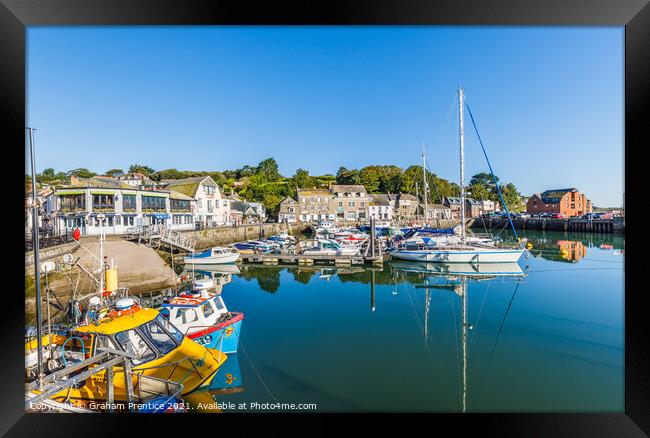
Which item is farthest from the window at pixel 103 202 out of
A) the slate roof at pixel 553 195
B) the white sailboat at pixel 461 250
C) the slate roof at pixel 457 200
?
the slate roof at pixel 553 195

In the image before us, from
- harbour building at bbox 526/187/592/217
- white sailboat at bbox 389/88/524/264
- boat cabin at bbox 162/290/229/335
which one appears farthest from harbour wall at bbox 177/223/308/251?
harbour building at bbox 526/187/592/217

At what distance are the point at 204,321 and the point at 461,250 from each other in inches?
415

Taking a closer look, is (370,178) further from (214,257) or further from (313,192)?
(214,257)

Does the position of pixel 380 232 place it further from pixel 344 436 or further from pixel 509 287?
pixel 344 436

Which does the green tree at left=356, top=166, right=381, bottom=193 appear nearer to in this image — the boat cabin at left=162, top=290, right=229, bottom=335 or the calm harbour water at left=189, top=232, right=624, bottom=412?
the calm harbour water at left=189, top=232, right=624, bottom=412

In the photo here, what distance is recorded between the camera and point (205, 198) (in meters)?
15.7

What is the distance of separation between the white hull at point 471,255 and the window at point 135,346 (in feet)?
36.4

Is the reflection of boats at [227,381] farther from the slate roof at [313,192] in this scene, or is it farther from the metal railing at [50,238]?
the slate roof at [313,192]

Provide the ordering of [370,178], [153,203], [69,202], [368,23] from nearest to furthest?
[368,23] → [69,202] → [153,203] → [370,178]

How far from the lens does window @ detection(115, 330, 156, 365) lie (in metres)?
3.29

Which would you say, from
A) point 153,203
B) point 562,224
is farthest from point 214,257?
point 562,224

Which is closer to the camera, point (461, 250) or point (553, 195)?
point (461, 250)
